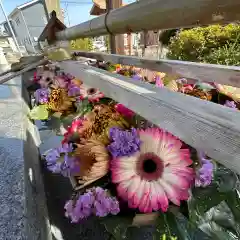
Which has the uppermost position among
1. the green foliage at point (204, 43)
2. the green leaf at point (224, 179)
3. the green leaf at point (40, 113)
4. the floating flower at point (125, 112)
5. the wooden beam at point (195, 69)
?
the wooden beam at point (195, 69)

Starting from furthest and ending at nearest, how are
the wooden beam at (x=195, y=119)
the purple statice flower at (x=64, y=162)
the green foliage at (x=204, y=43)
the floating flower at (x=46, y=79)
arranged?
the green foliage at (x=204, y=43)
the floating flower at (x=46, y=79)
the purple statice flower at (x=64, y=162)
the wooden beam at (x=195, y=119)

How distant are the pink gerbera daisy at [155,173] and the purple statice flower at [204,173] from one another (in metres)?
0.02

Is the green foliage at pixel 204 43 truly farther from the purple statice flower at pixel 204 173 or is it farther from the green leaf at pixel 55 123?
the purple statice flower at pixel 204 173

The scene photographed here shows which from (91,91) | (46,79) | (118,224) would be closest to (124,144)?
(118,224)

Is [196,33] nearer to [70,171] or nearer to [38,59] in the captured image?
[38,59]

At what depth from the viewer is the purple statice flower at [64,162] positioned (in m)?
0.63

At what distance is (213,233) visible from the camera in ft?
1.84

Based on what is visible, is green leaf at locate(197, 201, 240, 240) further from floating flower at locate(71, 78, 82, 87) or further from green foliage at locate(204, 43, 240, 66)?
green foliage at locate(204, 43, 240, 66)

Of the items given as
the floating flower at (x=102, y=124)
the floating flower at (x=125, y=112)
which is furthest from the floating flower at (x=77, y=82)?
the floating flower at (x=125, y=112)

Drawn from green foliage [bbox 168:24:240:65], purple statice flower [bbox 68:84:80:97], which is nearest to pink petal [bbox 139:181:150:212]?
purple statice flower [bbox 68:84:80:97]

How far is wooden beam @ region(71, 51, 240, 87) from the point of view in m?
0.69

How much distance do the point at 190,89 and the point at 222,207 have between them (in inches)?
17.7

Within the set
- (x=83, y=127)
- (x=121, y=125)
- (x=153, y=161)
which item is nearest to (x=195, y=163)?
(x=153, y=161)

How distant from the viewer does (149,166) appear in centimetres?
54
